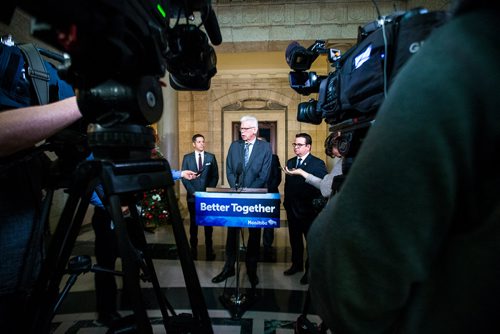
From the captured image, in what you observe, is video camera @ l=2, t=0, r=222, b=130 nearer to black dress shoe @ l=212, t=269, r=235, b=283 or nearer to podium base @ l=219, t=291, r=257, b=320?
podium base @ l=219, t=291, r=257, b=320

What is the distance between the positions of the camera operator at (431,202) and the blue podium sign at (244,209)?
5.33ft

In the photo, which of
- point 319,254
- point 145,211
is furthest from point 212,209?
point 145,211

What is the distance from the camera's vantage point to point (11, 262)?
33.8 inches

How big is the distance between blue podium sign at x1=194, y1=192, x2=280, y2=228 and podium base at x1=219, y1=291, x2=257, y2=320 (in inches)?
Answer: 27.1

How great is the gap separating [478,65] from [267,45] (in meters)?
5.37

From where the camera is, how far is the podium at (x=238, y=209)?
206 centimetres

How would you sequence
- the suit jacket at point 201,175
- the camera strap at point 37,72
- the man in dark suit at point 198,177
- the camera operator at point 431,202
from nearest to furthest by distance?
1. the camera operator at point 431,202
2. the camera strap at point 37,72
3. the man in dark suit at point 198,177
4. the suit jacket at point 201,175

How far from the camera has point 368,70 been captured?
2.93 feet

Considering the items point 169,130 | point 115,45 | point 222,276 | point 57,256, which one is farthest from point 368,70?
point 169,130

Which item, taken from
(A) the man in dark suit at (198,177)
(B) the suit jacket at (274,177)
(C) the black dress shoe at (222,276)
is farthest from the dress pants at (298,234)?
(A) the man in dark suit at (198,177)

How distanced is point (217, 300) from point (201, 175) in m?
1.99

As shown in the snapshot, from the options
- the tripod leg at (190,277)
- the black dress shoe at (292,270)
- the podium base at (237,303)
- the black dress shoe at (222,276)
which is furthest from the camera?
the black dress shoe at (292,270)

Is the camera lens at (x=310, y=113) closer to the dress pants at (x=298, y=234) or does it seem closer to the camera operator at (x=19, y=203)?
the camera operator at (x=19, y=203)

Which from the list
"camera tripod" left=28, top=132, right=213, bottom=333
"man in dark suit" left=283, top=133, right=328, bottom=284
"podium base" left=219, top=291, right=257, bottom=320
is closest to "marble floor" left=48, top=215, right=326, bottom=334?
"podium base" left=219, top=291, right=257, bottom=320
